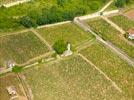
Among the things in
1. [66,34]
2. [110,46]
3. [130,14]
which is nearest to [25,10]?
[66,34]

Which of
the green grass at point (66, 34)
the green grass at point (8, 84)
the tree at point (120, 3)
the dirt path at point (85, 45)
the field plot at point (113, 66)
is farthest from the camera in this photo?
the tree at point (120, 3)

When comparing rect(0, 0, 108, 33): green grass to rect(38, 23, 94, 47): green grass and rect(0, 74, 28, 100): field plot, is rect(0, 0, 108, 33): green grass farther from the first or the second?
rect(0, 74, 28, 100): field plot

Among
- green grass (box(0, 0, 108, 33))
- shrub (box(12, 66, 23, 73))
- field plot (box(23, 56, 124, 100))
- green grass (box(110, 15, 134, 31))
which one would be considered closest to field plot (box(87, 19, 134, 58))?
green grass (box(110, 15, 134, 31))

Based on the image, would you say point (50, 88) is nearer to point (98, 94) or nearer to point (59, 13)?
point (98, 94)

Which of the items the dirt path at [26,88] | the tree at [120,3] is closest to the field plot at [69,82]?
the dirt path at [26,88]

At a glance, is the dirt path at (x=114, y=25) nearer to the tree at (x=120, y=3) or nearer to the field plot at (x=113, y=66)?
the tree at (x=120, y=3)

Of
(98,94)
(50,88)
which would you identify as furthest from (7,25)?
(98,94)

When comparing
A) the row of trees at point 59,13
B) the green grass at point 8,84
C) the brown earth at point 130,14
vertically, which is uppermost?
the row of trees at point 59,13
